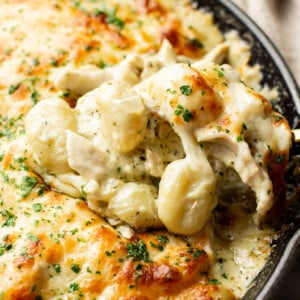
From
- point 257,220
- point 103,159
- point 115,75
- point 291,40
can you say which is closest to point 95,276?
point 103,159

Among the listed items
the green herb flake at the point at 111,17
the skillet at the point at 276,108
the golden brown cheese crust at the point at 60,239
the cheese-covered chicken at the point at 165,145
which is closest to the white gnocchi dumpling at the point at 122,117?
the cheese-covered chicken at the point at 165,145

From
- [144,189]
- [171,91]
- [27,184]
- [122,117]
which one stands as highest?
[171,91]

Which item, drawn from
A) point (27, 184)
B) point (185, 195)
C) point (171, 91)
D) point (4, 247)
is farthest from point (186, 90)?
point (4, 247)

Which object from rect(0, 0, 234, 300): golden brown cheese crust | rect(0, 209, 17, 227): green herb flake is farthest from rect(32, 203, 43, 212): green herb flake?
rect(0, 209, 17, 227): green herb flake

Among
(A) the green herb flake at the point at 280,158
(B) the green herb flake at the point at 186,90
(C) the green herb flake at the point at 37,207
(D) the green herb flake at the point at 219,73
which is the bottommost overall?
(C) the green herb flake at the point at 37,207

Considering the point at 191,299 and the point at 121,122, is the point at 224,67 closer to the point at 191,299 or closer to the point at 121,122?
the point at 121,122

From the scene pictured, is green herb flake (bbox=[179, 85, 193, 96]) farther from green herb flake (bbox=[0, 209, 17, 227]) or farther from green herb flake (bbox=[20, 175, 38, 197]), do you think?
green herb flake (bbox=[0, 209, 17, 227])

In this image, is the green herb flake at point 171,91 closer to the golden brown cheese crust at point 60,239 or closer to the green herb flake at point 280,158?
the green herb flake at point 280,158

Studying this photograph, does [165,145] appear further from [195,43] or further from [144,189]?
[195,43]
